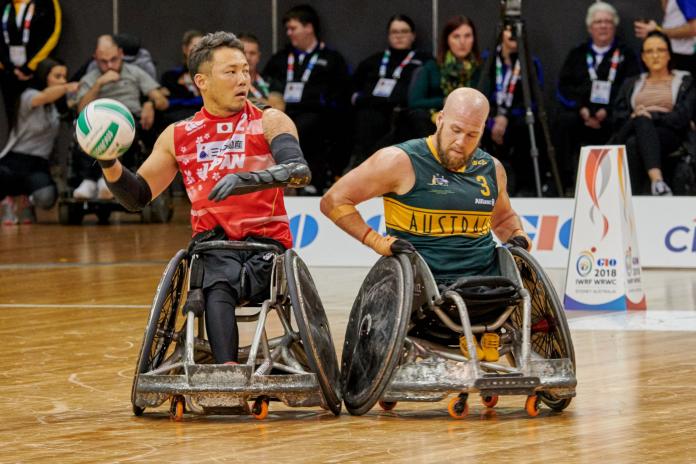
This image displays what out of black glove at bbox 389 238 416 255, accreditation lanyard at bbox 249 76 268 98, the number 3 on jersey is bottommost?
black glove at bbox 389 238 416 255

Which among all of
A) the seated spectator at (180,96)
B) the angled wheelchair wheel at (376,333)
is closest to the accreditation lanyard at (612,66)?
the seated spectator at (180,96)

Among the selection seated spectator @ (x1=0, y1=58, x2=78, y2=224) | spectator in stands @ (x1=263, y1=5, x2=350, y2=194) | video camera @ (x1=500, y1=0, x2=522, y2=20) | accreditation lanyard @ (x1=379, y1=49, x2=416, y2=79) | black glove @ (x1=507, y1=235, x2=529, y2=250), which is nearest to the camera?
black glove @ (x1=507, y1=235, x2=529, y2=250)

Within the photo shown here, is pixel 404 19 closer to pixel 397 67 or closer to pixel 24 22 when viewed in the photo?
pixel 397 67

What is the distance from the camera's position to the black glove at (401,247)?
19.7ft

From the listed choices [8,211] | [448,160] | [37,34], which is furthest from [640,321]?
[37,34]

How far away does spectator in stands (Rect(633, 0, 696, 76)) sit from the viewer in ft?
46.8

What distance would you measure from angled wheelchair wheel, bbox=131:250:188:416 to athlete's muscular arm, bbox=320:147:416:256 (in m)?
0.70

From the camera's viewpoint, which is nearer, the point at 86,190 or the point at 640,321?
the point at 640,321

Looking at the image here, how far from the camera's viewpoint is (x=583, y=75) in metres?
14.7

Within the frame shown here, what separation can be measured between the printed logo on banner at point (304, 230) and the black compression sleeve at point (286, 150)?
6.14 metres

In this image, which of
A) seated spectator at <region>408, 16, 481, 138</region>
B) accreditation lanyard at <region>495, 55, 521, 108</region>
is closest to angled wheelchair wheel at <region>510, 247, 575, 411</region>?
seated spectator at <region>408, 16, 481, 138</region>

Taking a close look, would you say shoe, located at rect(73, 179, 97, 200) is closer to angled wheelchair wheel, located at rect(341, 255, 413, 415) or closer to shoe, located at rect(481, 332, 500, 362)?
angled wheelchair wheel, located at rect(341, 255, 413, 415)

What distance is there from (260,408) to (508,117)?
9.02 meters

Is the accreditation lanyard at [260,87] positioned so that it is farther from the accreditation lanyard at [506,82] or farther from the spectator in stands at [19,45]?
the spectator in stands at [19,45]
